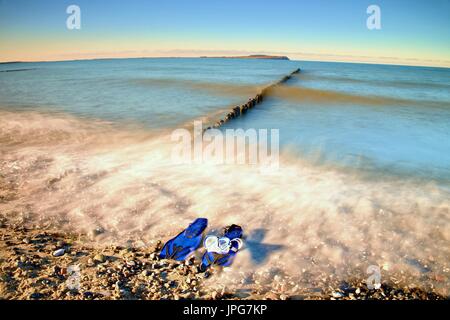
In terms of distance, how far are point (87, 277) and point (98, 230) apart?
3.83 feet

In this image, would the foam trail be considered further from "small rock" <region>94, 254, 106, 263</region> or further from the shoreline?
"small rock" <region>94, 254, 106, 263</region>

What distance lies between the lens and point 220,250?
362 cm

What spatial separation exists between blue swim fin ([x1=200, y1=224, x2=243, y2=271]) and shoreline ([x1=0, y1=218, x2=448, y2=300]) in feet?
0.43

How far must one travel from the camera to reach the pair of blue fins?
3542 millimetres

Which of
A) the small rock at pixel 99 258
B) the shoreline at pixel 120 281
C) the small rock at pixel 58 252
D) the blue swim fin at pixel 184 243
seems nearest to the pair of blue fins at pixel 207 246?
the blue swim fin at pixel 184 243

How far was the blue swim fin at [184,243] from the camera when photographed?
3.57m

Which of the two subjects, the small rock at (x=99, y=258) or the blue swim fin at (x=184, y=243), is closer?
the small rock at (x=99, y=258)

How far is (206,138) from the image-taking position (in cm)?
916

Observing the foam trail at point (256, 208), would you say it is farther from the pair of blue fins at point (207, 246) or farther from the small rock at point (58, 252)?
the small rock at point (58, 252)

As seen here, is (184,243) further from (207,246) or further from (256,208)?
(256,208)
